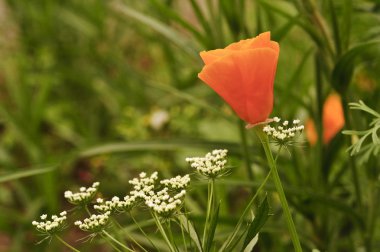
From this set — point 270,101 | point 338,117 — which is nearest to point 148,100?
point 338,117

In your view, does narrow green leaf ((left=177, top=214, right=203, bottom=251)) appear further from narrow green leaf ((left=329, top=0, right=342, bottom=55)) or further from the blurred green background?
narrow green leaf ((left=329, top=0, right=342, bottom=55))

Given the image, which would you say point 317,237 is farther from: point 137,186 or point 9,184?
point 9,184

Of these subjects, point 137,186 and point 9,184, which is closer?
point 137,186

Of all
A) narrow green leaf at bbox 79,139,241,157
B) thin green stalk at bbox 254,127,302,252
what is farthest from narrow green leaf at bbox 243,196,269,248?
narrow green leaf at bbox 79,139,241,157

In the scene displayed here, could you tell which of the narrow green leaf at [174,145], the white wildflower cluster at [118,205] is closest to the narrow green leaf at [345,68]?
the narrow green leaf at [174,145]

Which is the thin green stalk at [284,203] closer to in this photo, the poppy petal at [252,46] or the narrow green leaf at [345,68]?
the poppy petal at [252,46]

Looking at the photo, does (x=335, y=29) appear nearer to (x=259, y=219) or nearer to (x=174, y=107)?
(x=259, y=219)
